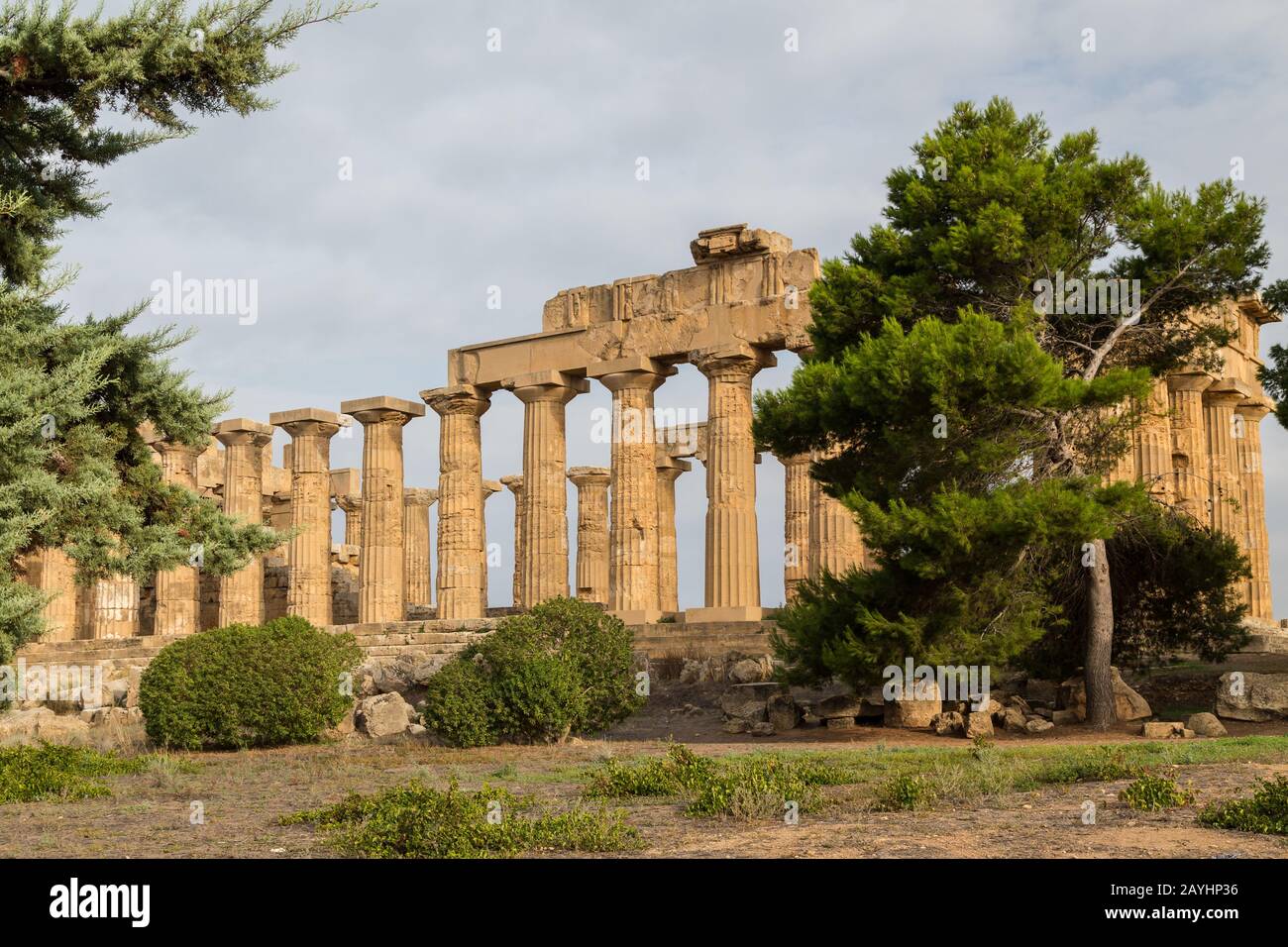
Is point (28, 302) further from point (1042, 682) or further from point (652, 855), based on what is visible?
point (1042, 682)

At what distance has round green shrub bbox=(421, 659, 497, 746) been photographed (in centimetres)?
2000

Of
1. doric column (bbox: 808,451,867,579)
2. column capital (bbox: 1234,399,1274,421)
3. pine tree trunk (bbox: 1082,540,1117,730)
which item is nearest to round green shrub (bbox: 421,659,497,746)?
pine tree trunk (bbox: 1082,540,1117,730)

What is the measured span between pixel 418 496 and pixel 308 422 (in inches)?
316

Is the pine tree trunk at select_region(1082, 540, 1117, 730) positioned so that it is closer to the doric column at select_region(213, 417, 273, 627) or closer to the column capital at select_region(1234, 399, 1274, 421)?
the column capital at select_region(1234, 399, 1274, 421)

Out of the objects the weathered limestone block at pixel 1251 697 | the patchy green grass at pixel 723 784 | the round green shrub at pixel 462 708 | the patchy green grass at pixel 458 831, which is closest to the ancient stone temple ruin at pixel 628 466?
the weathered limestone block at pixel 1251 697

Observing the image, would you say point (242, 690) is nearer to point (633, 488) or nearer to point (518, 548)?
point (633, 488)

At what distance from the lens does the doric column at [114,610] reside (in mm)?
41281

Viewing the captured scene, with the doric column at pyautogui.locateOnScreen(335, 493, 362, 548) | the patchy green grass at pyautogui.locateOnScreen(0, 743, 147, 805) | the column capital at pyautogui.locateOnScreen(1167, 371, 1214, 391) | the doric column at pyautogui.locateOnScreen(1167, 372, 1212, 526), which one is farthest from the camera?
the doric column at pyautogui.locateOnScreen(335, 493, 362, 548)

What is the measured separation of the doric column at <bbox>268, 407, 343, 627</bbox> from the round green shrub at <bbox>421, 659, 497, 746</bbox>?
58.8 ft

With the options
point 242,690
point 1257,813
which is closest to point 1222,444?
point 242,690

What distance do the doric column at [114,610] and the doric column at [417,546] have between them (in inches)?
318

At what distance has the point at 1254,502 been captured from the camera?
35.0 m
